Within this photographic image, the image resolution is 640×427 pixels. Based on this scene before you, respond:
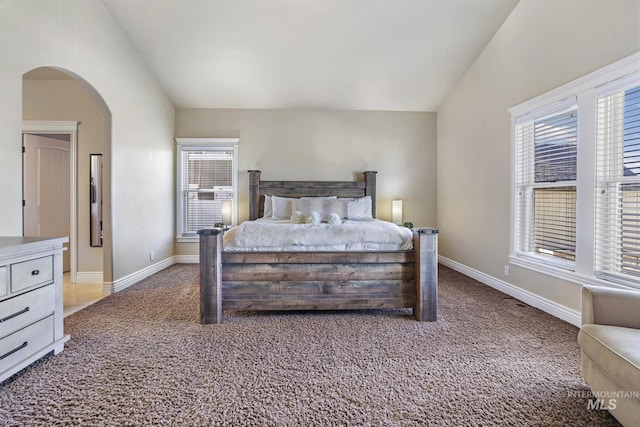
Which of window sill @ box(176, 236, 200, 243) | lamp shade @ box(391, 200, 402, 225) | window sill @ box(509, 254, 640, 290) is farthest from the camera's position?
window sill @ box(176, 236, 200, 243)

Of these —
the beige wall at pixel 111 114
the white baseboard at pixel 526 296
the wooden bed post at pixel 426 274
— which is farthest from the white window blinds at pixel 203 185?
the white baseboard at pixel 526 296

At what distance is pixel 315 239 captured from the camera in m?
2.79

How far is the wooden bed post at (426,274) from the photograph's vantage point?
2.64 m

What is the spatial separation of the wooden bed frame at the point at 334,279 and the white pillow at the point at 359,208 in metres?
1.88

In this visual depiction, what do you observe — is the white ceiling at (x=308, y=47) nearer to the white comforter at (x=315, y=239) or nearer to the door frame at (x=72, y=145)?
the door frame at (x=72, y=145)

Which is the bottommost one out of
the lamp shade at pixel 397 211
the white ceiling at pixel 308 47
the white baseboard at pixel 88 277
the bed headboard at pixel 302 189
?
the white baseboard at pixel 88 277

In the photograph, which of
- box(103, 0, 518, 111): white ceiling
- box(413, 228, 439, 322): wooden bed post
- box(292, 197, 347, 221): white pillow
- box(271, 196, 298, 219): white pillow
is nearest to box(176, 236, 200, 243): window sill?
box(271, 196, 298, 219): white pillow

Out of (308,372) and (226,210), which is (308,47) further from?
(308,372)

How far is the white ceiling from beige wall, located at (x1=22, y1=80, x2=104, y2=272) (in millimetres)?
1063

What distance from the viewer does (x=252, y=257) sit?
2682 mm

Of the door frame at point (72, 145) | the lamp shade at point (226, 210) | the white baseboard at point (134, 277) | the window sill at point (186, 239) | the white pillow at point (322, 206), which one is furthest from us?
the window sill at point (186, 239)

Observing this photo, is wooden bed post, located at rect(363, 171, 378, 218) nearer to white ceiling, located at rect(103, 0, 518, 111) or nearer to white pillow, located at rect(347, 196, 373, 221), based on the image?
white pillow, located at rect(347, 196, 373, 221)

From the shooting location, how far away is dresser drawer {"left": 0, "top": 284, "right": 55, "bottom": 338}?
1716 mm

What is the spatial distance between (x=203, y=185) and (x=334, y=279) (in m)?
3.59
